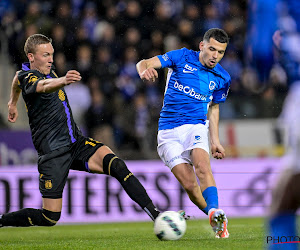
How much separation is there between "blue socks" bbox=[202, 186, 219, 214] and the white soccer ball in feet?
1.13

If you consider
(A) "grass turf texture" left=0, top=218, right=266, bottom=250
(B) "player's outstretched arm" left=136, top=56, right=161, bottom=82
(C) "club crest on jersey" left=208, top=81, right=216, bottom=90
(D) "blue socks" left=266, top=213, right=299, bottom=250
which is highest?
(B) "player's outstretched arm" left=136, top=56, right=161, bottom=82

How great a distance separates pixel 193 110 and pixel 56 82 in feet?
5.38

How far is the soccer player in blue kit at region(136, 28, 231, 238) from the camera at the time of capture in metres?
6.58

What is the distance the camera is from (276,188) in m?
3.21

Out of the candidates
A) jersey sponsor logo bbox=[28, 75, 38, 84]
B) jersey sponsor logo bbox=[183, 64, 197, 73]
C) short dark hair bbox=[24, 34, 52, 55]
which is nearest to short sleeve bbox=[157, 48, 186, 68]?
jersey sponsor logo bbox=[183, 64, 197, 73]

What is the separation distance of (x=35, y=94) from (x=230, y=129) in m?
4.95

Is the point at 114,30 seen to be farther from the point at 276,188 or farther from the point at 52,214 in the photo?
the point at 276,188

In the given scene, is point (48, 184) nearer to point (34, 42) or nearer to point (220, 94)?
point (34, 42)

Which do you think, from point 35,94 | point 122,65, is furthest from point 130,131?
point 35,94

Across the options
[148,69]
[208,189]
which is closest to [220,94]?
[208,189]

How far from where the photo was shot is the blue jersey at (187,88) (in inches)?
269

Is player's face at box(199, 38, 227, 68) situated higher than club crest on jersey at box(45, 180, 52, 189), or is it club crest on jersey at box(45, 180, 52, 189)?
player's face at box(199, 38, 227, 68)

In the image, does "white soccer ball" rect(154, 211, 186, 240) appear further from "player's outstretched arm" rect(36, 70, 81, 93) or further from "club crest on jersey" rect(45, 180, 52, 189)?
"player's outstretched arm" rect(36, 70, 81, 93)

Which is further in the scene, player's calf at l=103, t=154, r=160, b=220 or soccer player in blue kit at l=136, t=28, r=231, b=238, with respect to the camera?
soccer player in blue kit at l=136, t=28, r=231, b=238
